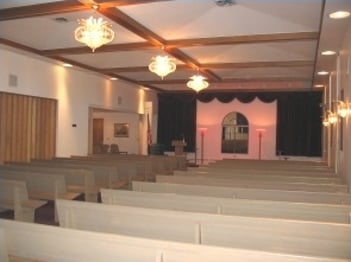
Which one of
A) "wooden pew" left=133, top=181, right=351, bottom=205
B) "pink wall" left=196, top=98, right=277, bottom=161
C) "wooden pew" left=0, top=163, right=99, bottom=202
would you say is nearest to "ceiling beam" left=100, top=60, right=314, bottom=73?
"wooden pew" left=0, top=163, right=99, bottom=202

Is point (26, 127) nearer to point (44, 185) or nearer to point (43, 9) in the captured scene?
point (44, 185)

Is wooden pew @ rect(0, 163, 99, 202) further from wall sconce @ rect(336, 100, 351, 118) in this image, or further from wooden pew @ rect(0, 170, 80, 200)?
wall sconce @ rect(336, 100, 351, 118)

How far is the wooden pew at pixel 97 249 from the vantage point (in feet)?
6.13

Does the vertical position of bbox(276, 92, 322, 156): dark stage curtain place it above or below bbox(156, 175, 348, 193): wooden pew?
above

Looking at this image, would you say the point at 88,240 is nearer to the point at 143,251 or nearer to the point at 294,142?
the point at 143,251

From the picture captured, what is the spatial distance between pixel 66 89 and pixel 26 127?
1671 mm

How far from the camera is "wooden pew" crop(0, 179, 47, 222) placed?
4.36 m

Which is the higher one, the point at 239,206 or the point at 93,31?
the point at 93,31

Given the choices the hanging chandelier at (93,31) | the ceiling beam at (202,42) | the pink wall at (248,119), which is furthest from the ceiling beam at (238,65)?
the pink wall at (248,119)

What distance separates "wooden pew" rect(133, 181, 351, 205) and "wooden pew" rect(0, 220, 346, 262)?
2133mm

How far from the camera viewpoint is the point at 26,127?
27.0 ft

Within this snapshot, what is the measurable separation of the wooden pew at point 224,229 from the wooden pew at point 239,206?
677mm

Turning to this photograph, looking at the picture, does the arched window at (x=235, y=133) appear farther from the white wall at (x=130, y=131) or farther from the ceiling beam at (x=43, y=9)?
the ceiling beam at (x=43, y=9)

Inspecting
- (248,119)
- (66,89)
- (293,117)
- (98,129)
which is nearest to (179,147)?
(248,119)
